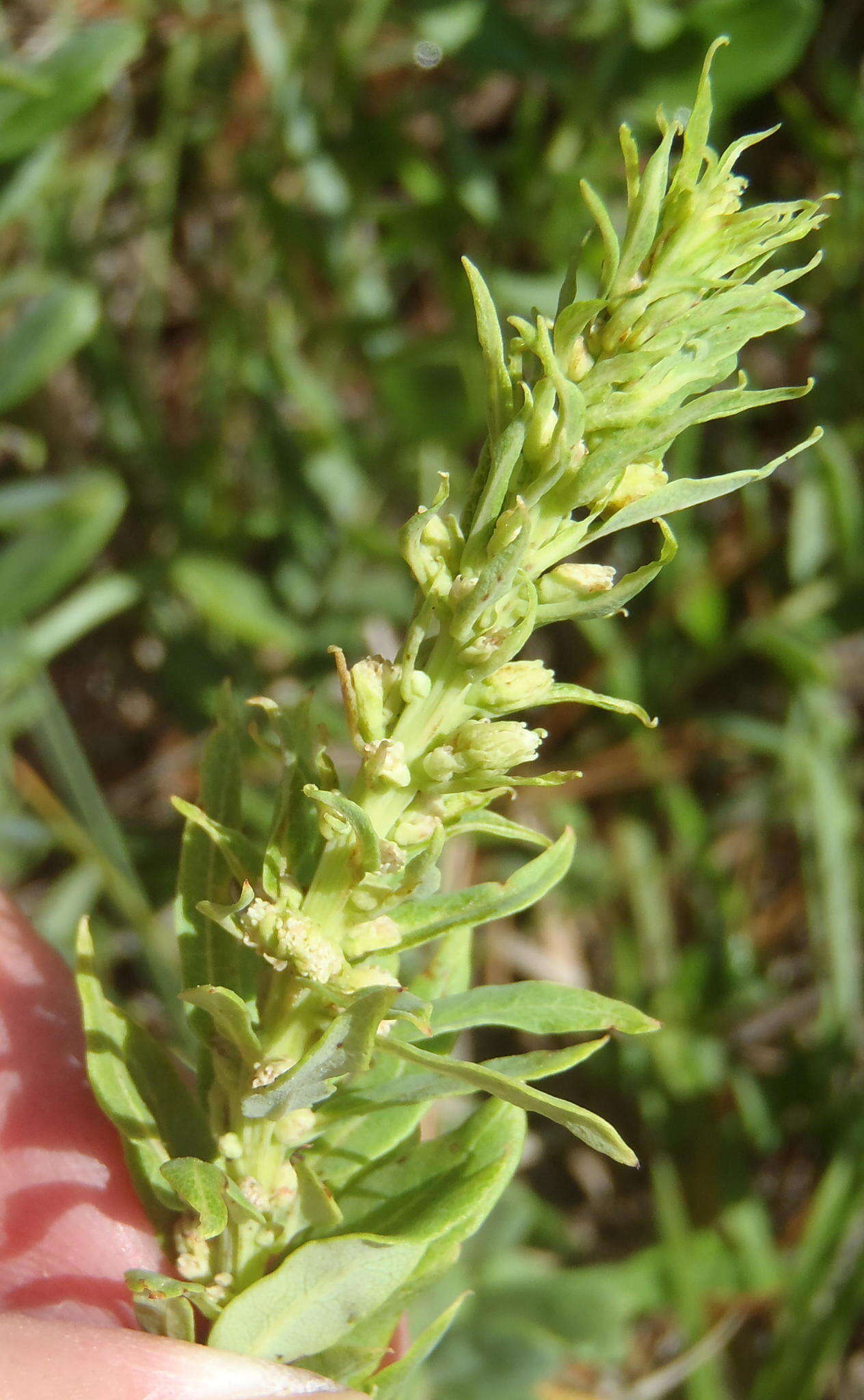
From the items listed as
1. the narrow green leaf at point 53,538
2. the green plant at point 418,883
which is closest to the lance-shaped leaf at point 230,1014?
the green plant at point 418,883

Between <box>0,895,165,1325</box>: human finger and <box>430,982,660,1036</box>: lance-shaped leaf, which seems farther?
<box>0,895,165,1325</box>: human finger

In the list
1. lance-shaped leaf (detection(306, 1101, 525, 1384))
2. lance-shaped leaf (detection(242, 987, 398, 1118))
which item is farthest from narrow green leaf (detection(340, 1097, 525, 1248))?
lance-shaped leaf (detection(242, 987, 398, 1118))

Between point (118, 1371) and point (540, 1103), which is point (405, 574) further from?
point (540, 1103)

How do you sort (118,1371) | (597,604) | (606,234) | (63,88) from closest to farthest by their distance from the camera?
(606,234) → (597,604) → (118,1371) → (63,88)

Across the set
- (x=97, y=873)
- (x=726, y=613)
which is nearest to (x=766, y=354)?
(x=726, y=613)

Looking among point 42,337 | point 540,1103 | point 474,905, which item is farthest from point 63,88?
point 540,1103

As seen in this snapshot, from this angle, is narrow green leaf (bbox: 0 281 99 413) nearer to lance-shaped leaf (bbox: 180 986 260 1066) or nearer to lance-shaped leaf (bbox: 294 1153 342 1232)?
lance-shaped leaf (bbox: 180 986 260 1066)

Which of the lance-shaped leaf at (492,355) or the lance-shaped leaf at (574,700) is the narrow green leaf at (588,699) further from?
the lance-shaped leaf at (492,355)
